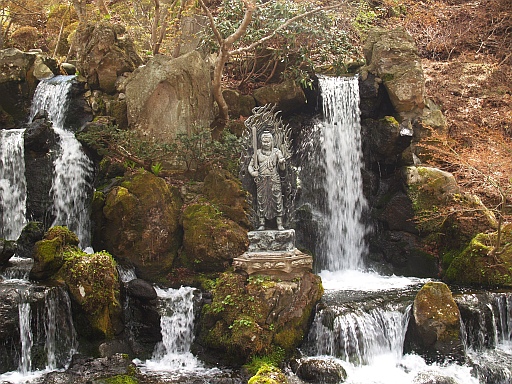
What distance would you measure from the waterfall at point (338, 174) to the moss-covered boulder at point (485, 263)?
10.7 ft

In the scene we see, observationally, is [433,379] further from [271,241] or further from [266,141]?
[266,141]

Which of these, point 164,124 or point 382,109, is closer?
point 164,124

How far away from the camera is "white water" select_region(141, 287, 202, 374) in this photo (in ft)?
30.6

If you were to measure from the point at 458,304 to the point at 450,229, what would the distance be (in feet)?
13.3

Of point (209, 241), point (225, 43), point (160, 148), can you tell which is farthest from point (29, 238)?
point (225, 43)

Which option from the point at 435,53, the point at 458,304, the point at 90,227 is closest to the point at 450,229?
the point at 458,304

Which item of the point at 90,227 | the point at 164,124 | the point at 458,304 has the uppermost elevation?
the point at 164,124

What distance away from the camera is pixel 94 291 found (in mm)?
9273

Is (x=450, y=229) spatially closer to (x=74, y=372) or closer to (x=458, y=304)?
(x=458, y=304)

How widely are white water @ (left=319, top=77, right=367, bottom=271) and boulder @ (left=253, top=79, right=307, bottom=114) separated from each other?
1.04 m

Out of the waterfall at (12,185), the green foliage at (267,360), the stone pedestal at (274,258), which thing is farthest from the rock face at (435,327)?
the waterfall at (12,185)

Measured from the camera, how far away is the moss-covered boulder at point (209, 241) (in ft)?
38.8

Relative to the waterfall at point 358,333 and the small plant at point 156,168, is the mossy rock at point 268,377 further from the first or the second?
the small plant at point 156,168

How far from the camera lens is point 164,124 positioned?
14156 mm
